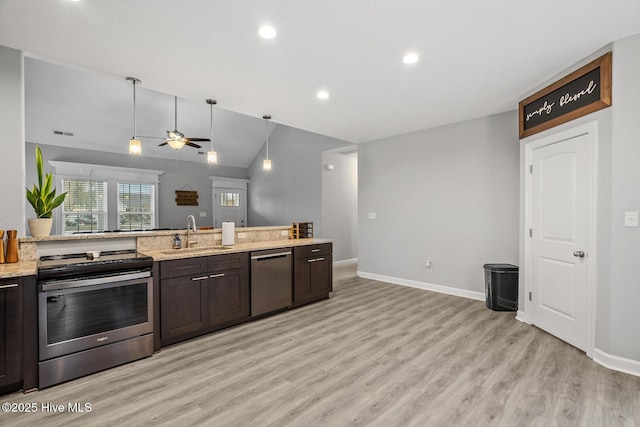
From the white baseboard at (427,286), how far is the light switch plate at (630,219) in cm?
233

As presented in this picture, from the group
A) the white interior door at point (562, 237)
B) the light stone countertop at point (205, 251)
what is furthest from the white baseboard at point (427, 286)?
the light stone countertop at point (205, 251)

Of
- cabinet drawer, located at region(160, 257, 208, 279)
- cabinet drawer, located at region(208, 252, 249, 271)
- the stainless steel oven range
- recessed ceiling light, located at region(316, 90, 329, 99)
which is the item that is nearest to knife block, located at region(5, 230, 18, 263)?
the stainless steel oven range

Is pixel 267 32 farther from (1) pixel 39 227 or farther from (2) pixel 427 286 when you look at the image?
(2) pixel 427 286

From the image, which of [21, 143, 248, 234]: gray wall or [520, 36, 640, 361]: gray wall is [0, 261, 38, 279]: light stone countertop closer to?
[520, 36, 640, 361]: gray wall

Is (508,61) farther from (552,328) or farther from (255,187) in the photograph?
(255,187)

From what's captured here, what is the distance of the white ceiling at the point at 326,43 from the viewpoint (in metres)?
2.14

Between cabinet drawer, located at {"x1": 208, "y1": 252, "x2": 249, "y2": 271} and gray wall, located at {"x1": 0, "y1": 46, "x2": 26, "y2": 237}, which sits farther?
cabinet drawer, located at {"x1": 208, "y1": 252, "x2": 249, "y2": 271}

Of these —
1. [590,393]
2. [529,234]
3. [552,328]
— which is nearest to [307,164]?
[529,234]

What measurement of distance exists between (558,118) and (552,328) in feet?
7.24

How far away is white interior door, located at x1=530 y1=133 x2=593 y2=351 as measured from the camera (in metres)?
2.87

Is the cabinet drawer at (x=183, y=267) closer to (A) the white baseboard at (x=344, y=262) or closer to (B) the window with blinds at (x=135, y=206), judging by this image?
(A) the white baseboard at (x=344, y=262)

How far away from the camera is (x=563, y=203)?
3113 millimetres

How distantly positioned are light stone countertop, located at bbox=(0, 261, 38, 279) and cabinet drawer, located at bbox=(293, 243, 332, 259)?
263 cm

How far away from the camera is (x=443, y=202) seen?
498cm
